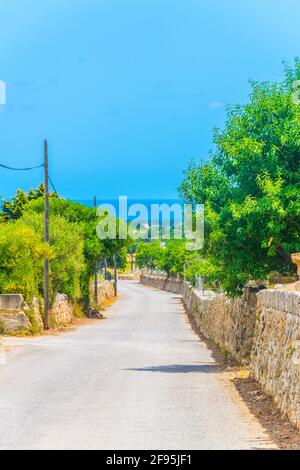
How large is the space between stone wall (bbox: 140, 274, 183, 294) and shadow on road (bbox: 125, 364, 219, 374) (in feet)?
255

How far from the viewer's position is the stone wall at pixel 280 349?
1227 centimetres

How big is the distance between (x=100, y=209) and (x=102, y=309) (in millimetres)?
7999

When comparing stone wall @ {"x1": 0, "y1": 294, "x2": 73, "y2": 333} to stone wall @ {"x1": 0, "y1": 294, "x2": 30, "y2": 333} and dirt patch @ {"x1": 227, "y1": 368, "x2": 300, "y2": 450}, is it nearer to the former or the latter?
stone wall @ {"x1": 0, "y1": 294, "x2": 30, "y2": 333}

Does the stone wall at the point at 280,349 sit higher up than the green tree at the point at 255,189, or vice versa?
the green tree at the point at 255,189

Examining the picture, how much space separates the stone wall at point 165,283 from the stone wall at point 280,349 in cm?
8347

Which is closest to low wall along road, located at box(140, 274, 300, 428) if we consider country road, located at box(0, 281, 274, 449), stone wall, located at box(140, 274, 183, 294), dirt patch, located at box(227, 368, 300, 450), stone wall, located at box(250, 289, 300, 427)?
stone wall, located at box(250, 289, 300, 427)

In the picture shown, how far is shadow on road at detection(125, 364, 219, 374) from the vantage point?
69.3 ft

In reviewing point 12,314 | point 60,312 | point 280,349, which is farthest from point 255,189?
point 60,312

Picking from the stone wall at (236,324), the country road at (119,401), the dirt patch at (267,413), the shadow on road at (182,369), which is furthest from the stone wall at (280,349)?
the stone wall at (236,324)

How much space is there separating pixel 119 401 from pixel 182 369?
7.33 meters

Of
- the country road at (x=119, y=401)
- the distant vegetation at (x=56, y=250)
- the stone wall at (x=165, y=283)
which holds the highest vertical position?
the distant vegetation at (x=56, y=250)

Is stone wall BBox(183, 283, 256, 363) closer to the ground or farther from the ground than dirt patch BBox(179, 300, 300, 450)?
farther from the ground

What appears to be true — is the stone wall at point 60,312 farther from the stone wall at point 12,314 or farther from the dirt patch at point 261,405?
the dirt patch at point 261,405

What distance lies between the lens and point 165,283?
115 meters
